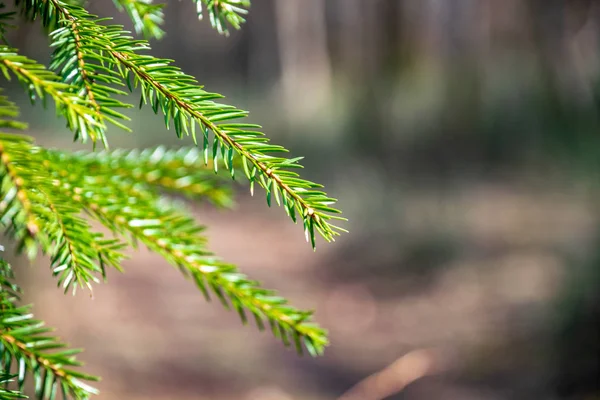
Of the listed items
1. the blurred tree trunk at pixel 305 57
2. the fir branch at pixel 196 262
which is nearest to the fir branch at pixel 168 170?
the fir branch at pixel 196 262

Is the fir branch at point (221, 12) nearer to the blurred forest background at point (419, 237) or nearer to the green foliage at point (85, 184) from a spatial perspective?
the green foliage at point (85, 184)

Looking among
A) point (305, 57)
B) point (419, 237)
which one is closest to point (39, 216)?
point (419, 237)

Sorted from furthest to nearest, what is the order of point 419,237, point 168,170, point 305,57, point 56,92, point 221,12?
point 305,57 → point 419,237 → point 168,170 → point 221,12 → point 56,92

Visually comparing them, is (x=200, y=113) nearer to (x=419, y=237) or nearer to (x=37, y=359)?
(x=37, y=359)

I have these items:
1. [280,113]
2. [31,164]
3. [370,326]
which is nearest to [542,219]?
[370,326]

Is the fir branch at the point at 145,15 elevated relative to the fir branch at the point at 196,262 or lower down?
elevated
